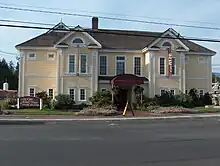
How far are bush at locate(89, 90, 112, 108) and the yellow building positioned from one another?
4.53 ft

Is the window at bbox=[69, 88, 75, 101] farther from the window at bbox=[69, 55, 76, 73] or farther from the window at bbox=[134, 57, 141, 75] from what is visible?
the window at bbox=[134, 57, 141, 75]

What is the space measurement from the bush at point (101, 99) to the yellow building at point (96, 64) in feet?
4.53

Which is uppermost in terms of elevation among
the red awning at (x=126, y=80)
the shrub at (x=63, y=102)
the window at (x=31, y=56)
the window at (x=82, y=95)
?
the window at (x=31, y=56)

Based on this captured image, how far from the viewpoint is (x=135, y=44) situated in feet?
144

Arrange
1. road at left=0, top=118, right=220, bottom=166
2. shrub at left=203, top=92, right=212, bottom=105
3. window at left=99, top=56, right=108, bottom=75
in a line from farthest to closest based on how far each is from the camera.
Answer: shrub at left=203, top=92, right=212, bottom=105
window at left=99, top=56, right=108, bottom=75
road at left=0, top=118, right=220, bottom=166

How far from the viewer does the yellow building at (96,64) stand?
40031 mm

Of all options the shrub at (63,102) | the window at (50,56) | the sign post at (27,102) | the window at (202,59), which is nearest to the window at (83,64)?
the window at (50,56)

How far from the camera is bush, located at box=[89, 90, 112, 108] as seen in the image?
1454 inches

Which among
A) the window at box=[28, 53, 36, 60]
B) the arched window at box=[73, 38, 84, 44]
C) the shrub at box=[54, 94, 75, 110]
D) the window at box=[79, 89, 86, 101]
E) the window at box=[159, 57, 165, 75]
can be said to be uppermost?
the arched window at box=[73, 38, 84, 44]

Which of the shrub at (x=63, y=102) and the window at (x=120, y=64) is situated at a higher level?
the window at (x=120, y=64)

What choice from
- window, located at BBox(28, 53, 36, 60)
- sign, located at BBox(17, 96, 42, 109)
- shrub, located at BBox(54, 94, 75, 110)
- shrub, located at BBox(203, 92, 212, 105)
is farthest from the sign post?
shrub, located at BBox(203, 92, 212, 105)

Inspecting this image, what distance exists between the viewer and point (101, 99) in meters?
37.6

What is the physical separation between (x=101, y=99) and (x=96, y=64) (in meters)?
4.83

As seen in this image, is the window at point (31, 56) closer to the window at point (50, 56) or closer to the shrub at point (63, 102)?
the window at point (50, 56)
